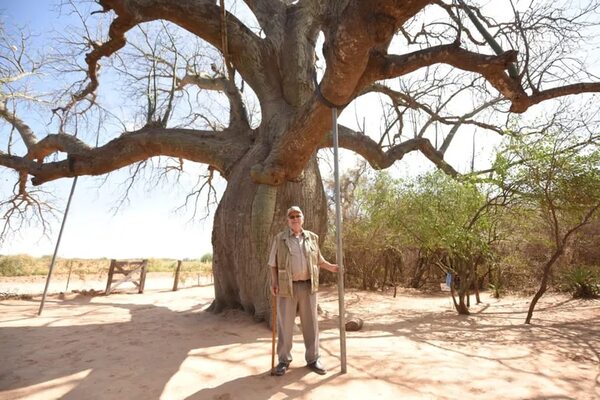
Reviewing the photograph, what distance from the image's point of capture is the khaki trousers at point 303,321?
3.21 metres

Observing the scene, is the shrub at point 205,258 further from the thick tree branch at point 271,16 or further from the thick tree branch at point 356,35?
the thick tree branch at point 356,35

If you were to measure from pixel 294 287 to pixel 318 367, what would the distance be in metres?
0.74

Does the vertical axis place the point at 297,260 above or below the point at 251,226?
below

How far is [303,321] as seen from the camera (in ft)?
10.9

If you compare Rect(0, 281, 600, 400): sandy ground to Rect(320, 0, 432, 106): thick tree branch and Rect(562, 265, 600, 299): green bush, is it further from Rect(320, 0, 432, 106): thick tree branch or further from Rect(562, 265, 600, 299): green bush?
Rect(320, 0, 432, 106): thick tree branch

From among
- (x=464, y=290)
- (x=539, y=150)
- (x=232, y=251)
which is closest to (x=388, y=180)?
(x=464, y=290)

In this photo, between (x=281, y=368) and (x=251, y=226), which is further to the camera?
(x=251, y=226)

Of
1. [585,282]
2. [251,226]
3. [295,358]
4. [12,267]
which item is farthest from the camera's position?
[12,267]

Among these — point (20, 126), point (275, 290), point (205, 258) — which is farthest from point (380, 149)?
point (205, 258)

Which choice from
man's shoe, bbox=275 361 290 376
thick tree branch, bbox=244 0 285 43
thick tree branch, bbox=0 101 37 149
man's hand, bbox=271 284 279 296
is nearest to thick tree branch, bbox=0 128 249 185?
thick tree branch, bbox=0 101 37 149

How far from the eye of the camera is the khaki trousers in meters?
3.21

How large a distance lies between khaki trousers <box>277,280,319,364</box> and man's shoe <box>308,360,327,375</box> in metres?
0.03

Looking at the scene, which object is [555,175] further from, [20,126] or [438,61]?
[20,126]

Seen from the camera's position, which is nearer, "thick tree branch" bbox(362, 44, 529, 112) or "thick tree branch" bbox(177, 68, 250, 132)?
"thick tree branch" bbox(362, 44, 529, 112)
